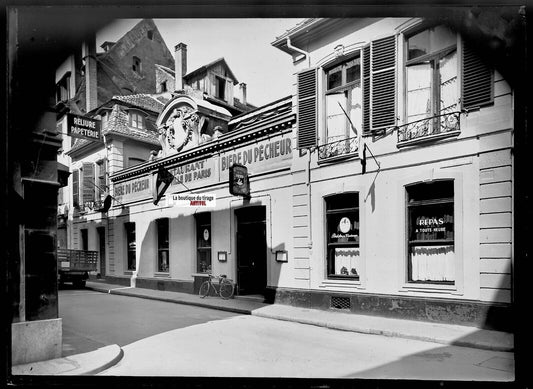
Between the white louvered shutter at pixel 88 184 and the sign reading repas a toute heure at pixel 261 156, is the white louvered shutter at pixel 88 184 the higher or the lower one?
the lower one

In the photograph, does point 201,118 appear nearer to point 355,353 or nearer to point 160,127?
point 160,127

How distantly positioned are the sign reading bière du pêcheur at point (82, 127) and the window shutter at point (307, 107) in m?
5.13

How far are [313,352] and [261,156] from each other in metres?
5.44

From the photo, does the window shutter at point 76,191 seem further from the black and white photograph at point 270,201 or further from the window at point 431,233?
the window at point 431,233

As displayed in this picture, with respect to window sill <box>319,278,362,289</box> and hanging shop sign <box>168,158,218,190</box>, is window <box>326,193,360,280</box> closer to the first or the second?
window sill <box>319,278,362,289</box>

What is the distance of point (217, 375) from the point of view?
4.93 meters

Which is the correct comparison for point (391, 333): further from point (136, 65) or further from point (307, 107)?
point (136, 65)

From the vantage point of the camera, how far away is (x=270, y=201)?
32.3 feet

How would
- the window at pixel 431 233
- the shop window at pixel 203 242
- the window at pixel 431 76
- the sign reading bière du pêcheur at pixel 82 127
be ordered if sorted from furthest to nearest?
the shop window at pixel 203 242, the window at pixel 431 233, the window at pixel 431 76, the sign reading bière du pêcheur at pixel 82 127

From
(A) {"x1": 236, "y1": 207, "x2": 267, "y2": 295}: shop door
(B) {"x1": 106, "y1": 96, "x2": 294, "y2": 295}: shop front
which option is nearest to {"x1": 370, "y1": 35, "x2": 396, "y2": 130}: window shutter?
(B) {"x1": 106, "y1": 96, "x2": 294, "y2": 295}: shop front

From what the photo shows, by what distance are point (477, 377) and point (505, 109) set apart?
4.33 m

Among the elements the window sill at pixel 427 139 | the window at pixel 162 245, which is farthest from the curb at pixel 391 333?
the window sill at pixel 427 139

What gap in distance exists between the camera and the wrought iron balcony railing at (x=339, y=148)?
28.3 feet

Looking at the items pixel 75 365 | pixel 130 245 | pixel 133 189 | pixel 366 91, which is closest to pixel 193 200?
pixel 133 189
